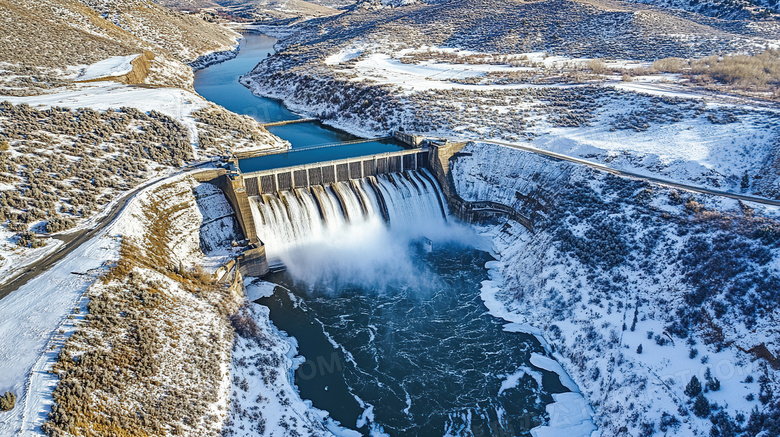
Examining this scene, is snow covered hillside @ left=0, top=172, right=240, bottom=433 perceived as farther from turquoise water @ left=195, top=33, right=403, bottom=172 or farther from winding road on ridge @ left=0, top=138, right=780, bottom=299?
turquoise water @ left=195, top=33, right=403, bottom=172

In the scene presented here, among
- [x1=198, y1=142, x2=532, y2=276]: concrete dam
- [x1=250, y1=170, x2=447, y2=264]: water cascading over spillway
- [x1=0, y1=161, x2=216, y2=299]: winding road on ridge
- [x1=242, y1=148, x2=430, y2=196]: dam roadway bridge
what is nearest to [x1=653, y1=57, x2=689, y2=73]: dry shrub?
[x1=198, y1=142, x2=532, y2=276]: concrete dam

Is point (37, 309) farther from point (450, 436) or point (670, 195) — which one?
point (670, 195)

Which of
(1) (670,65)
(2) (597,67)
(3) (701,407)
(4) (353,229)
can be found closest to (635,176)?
(3) (701,407)

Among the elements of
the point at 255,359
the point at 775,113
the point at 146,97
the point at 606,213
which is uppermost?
the point at 146,97

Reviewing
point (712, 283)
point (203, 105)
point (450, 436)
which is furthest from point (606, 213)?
point (203, 105)

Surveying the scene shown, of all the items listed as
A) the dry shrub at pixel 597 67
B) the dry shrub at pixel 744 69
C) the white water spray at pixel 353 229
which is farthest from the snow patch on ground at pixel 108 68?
the dry shrub at pixel 744 69

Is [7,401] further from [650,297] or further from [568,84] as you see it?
[568,84]
